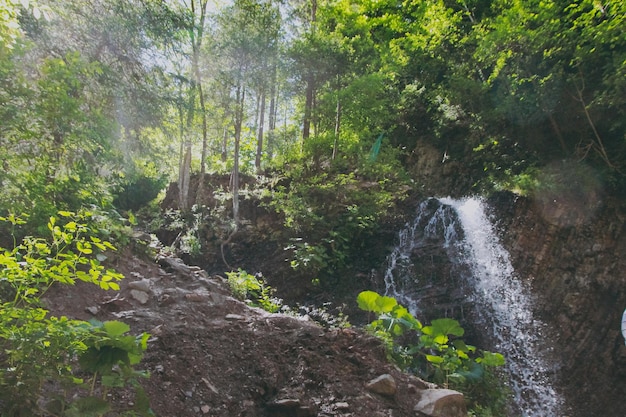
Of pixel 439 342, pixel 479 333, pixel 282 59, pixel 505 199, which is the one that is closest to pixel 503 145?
pixel 505 199

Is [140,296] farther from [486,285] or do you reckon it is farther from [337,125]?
[337,125]

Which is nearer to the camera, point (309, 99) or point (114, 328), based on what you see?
point (114, 328)

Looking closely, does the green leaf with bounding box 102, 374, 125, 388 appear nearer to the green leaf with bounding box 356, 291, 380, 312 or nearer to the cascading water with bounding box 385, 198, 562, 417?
the green leaf with bounding box 356, 291, 380, 312

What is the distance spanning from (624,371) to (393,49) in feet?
35.8

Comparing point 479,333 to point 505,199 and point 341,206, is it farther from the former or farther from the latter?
point 341,206

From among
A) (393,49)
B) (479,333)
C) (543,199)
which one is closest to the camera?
(479,333)

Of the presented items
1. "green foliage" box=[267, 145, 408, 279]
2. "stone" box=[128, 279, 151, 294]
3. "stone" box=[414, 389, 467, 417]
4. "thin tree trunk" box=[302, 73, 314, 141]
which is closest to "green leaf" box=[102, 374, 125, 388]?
"stone" box=[414, 389, 467, 417]

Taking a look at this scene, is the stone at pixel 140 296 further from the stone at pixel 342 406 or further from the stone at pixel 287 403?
the stone at pixel 342 406

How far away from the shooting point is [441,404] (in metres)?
3.61

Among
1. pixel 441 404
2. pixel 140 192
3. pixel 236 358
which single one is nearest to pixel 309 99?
pixel 140 192

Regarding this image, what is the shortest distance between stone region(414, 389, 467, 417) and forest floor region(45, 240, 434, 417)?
10cm

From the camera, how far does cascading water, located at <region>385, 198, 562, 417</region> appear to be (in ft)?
22.9

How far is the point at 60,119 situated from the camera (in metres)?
3.78

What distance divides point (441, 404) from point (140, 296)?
360 centimetres
